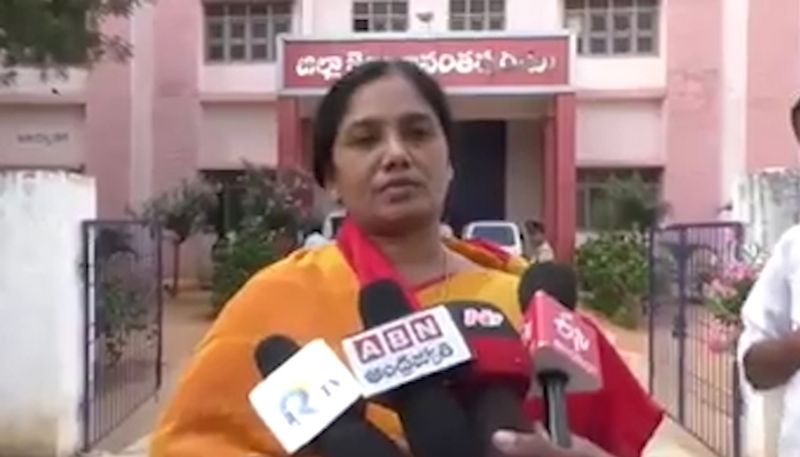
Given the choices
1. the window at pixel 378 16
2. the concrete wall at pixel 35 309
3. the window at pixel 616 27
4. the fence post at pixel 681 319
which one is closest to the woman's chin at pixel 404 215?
the concrete wall at pixel 35 309

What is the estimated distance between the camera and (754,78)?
20.7m

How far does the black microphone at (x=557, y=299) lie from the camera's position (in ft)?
5.80

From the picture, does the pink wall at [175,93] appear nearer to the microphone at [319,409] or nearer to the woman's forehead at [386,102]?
the woman's forehead at [386,102]

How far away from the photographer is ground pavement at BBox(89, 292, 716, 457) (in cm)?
823

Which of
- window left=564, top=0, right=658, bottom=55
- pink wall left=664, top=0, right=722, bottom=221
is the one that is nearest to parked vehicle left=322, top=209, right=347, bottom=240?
pink wall left=664, top=0, right=722, bottom=221

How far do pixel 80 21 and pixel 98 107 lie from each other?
308 inches

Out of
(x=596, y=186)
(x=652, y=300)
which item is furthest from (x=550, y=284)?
(x=596, y=186)

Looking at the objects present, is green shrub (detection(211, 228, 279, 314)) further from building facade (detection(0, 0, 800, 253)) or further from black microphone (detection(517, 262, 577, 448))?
black microphone (detection(517, 262, 577, 448))

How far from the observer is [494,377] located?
1.77m

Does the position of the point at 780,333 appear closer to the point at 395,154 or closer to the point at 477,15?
the point at 395,154

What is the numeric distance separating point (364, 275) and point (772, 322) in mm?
1067

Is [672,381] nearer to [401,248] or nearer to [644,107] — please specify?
[401,248]

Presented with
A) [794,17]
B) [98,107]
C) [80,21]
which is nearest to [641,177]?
[794,17]

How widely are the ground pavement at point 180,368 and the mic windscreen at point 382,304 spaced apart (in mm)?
A: 477
